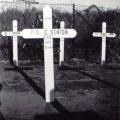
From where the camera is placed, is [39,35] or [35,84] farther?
[35,84]

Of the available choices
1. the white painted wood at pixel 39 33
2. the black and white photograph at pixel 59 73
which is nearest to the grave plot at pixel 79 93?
the black and white photograph at pixel 59 73

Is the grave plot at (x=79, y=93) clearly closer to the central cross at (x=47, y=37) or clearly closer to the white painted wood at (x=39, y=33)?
the central cross at (x=47, y=37)

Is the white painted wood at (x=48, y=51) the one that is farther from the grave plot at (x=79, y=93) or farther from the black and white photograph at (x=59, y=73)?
the grave plot at (x=79, y=93)

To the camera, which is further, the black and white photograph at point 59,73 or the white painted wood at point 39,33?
the white painted wood at point 39,33

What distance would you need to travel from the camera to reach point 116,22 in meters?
19.3

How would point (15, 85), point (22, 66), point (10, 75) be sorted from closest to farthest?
point (15, 85), point (10, 75), point (22, 66)

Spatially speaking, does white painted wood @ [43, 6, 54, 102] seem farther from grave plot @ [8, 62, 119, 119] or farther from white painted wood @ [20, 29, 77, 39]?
grave plot @ [8, 62, 119, 119]

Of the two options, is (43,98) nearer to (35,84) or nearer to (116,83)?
(35,84)

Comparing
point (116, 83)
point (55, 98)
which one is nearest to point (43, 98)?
point (55, 98)

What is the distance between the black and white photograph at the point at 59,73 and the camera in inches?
290

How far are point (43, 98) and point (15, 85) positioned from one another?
1.94m

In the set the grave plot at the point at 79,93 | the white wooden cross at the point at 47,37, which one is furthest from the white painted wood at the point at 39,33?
the grave plot at the point at 79,93

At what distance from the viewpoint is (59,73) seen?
1265 cm

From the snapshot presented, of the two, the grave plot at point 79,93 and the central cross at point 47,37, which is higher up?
the central cross at point 47,37
